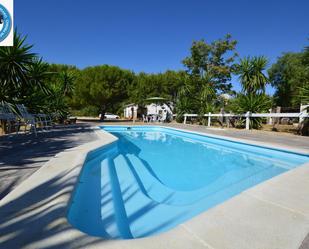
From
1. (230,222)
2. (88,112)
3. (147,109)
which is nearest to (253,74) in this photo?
(230,222)

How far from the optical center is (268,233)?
218 centimetres

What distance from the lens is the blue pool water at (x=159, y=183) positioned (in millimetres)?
3211

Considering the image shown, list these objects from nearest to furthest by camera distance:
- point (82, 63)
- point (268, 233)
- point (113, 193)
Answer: point (268, 233), point (113, 193), point (82, 63)

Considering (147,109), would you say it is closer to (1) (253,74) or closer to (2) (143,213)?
(1) (253,74)

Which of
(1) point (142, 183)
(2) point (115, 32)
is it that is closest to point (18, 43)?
(1) point (142, 183)

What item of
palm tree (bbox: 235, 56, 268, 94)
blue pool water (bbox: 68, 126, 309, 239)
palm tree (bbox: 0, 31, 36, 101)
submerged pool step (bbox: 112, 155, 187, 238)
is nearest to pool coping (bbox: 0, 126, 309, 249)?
blue pool water (bbox: 68, 126, 309, 239)

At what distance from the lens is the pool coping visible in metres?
1.94

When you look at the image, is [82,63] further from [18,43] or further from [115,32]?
[18,43]

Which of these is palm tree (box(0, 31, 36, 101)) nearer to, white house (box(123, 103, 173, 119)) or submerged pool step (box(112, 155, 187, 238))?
submerged pool step (box(112, 155, 187, 238))

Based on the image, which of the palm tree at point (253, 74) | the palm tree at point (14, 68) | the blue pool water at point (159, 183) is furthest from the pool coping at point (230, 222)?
the palm tree at point (253, 74)

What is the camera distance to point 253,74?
16641 mm

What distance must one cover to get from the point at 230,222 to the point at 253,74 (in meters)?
16.1

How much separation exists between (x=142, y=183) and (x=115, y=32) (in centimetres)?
2305

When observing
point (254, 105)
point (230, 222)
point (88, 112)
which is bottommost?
point (230, 222)
